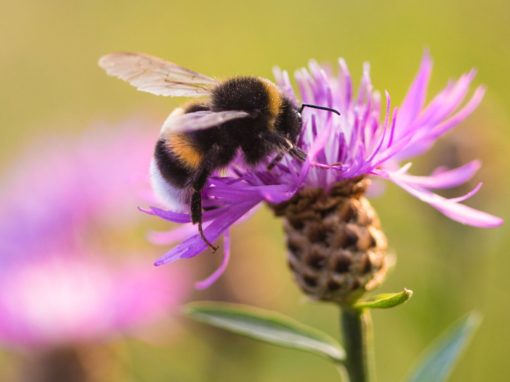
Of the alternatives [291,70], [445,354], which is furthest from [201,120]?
[291,70]

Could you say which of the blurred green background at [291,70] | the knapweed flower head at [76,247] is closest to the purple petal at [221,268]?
the blurred green background at [291,70]

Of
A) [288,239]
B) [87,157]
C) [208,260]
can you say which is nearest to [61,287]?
[208,260]

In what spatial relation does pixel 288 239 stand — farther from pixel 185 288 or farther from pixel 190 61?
pixel 190 61

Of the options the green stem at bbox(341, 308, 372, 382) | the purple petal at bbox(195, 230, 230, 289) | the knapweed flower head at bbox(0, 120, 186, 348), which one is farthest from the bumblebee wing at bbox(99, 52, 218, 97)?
the knapweed flower head at bbox(0, 120, 186, 348)

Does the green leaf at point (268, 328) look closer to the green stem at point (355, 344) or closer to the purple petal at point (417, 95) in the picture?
the green stem at point (355, 344)

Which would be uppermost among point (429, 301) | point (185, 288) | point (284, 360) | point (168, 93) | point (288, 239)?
point (168, 93)

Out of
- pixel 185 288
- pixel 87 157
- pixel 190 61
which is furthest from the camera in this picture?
pixel 190 61

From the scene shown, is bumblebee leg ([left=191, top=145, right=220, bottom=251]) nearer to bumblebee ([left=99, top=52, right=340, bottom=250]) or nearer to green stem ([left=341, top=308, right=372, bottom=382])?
bumblebee ([left=99, top=52, right=340, bottom=250])
